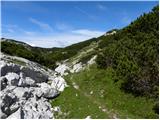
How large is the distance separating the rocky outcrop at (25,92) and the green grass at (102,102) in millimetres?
1260

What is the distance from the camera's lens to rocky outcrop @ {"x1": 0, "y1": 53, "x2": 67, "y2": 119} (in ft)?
102

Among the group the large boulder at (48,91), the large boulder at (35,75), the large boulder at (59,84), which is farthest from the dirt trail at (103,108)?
the large boulder at (35,75)

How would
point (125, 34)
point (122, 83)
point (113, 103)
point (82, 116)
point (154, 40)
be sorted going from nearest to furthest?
point (82, 116), point (113, 103), point (122, 83), point (154, 40), point (125, 34)

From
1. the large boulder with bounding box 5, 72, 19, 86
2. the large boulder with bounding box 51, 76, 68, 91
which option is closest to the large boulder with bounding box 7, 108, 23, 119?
the large boulder with bounding box 5, 72, 19, 86

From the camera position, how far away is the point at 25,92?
114ft

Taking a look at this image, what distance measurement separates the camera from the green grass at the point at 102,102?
Answer: 3122cm

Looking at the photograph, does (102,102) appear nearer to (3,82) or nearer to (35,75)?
(3,82)

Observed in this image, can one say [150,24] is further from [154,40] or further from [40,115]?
[40,115]

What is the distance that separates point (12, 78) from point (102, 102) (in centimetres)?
962

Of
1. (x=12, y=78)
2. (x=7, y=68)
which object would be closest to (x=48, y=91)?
(x=12, y=78)

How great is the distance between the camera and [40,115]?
31219 millimetres

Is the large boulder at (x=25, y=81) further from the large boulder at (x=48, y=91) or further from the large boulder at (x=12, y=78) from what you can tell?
the large boulder at (x=48, y=91)

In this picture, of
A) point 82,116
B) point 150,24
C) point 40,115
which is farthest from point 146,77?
point 150,24

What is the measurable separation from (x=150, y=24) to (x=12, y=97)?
28000 mm
